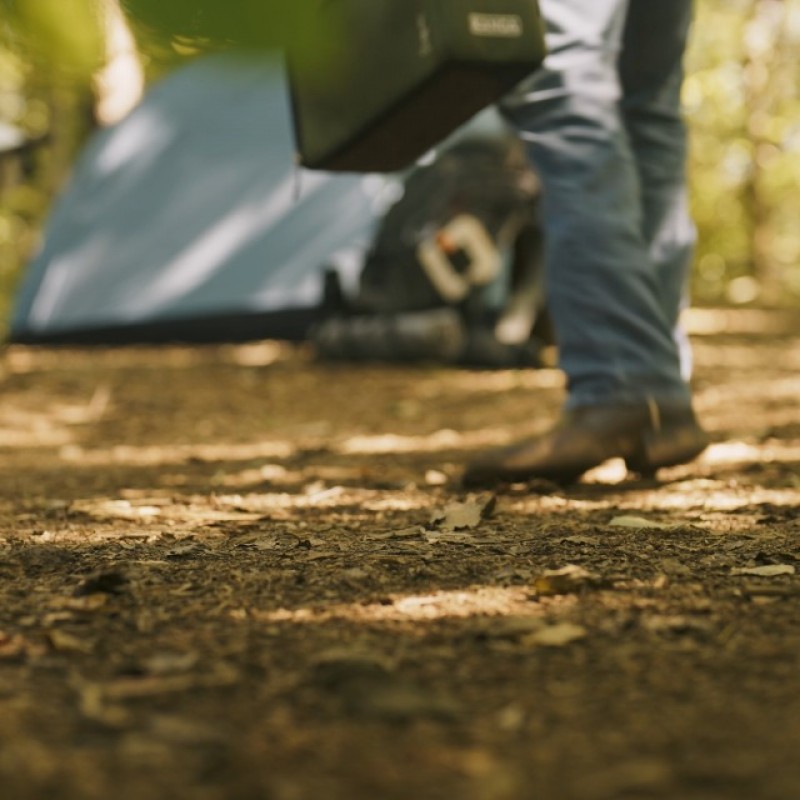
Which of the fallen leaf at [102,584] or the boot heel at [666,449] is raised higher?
the fallen leaf at [102,584]

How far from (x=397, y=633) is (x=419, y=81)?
33.1 inches

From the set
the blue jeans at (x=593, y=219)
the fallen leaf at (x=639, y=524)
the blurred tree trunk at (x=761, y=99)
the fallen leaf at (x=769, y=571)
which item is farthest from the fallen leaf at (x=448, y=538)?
the blurred tree trunk at (x=761, y=99)

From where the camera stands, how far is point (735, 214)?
13.4 metres

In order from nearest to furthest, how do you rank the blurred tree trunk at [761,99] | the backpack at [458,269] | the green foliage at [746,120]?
1. the backpack at [458,269]
2. the blurred tree trunk at [761,99]
3. the green foliage at [746,120]

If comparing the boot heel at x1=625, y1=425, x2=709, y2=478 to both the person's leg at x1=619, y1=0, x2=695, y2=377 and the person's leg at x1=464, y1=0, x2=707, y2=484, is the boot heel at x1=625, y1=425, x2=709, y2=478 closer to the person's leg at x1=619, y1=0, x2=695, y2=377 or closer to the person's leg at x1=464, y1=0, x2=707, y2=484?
the person's leg at x1=464, y1=0, x2=707, y2=484

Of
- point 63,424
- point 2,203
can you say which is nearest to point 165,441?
point 63,424

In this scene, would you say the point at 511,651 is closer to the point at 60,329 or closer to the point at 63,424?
the point at 63,424

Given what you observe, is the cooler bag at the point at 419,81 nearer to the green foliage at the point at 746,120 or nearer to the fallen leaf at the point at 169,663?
the fallen leaf at the point at 169,663

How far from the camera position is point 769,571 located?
1519 mm

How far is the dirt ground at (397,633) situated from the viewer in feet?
3.00

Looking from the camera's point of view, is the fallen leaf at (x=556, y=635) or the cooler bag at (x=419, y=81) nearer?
the fallen leaf at (x=556, y=635)

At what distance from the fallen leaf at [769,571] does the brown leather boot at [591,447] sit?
661 millimetres

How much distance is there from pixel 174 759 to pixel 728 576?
0.82 metres

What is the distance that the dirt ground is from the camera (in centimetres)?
91
